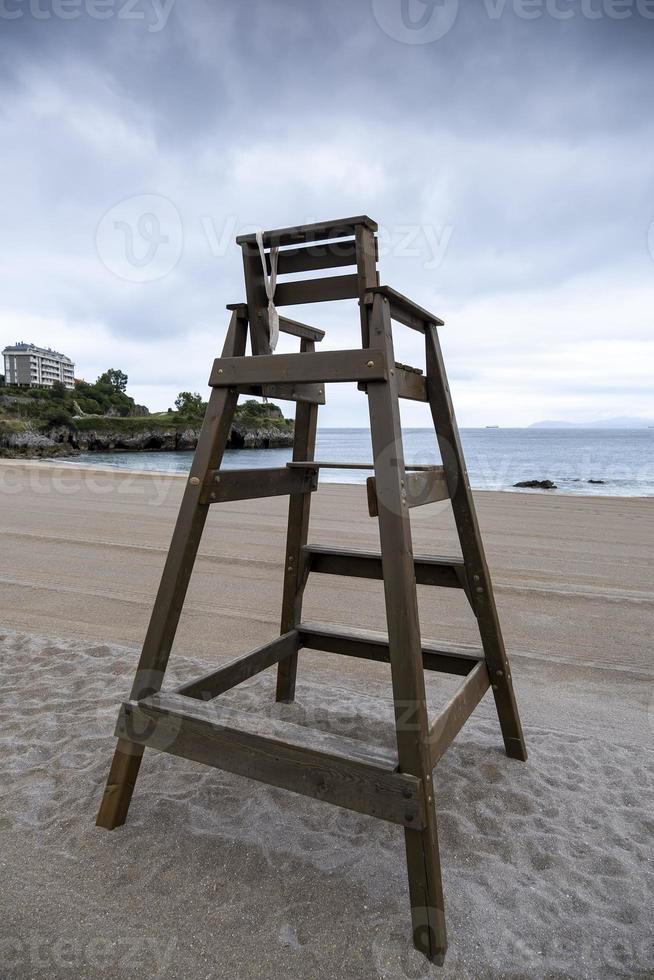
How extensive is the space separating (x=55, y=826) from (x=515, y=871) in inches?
73.6

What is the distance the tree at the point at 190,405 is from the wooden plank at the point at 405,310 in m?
82.5

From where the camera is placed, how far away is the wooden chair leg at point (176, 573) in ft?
8.39

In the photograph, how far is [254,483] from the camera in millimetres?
2840

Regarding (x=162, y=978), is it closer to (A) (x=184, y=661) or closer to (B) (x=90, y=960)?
(B) (x=90, y=960)

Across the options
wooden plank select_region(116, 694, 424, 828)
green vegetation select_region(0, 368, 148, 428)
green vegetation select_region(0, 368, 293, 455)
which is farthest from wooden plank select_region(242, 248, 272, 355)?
green vegetation select_region(0, 368, 148, 428)

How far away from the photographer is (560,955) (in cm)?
206

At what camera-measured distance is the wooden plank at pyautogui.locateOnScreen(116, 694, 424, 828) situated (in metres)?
2.17

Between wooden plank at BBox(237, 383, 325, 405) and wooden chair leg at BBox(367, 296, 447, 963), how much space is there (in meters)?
0.63

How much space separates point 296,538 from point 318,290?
57.9 inches

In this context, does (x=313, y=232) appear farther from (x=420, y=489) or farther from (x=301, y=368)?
(x=420, y=489)

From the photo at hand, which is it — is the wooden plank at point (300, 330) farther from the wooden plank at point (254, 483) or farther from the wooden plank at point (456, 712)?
the wooden plank at point (456, 712)

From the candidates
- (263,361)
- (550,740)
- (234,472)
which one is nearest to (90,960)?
(234,472)

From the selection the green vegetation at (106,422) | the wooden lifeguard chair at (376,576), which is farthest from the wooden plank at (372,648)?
the green vegetation at (106,422)

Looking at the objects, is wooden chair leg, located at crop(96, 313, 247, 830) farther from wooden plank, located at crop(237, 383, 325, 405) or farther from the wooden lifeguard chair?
wooden plank, located at crop(237, 383, 325, 405)
